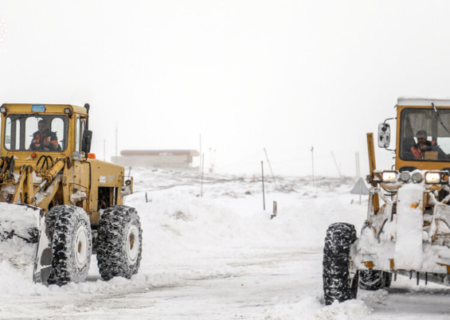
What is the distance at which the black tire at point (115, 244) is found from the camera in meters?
11.1

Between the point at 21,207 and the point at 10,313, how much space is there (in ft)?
6.44

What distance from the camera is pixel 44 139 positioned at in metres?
11.3

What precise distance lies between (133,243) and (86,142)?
2.08m

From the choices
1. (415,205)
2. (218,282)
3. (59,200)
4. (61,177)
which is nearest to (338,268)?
(415,205)

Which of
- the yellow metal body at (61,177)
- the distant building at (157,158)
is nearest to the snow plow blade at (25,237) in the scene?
the yellow metal body at (61,177)

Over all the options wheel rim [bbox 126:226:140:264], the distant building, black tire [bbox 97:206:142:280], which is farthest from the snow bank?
the distant building

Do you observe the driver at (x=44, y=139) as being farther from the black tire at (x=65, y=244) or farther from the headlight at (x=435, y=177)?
the headlight at (x=435, y=177)

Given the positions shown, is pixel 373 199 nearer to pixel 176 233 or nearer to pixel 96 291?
pixel 96 291

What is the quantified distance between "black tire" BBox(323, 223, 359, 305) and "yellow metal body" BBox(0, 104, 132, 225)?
447 cm

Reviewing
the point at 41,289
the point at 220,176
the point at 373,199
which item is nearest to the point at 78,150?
the point at 41,289

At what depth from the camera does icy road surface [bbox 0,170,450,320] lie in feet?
25.9

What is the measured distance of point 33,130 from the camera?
1134 cm

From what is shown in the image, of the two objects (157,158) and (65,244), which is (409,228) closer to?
(65,244)

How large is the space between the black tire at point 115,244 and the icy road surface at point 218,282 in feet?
1.03
